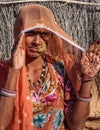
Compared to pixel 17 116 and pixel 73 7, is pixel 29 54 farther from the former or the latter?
pixel 73 7

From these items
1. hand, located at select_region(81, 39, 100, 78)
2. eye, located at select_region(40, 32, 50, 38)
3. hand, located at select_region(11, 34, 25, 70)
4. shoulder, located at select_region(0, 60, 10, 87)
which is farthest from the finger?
hand, located at select_region(81, 39, 100, 78)

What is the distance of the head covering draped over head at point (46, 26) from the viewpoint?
3.34m

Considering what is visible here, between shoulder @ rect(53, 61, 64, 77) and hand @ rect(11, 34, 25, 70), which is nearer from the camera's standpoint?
hand @ rect(11, 34, 25, 70)

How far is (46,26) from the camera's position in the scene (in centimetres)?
335

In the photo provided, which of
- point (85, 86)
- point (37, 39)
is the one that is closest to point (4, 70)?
point (37, 39)

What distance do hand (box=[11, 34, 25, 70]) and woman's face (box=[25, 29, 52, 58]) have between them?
0.08 metres

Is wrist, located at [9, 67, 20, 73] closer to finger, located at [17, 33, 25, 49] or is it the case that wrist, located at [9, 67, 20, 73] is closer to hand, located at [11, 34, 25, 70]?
hand, located at [11, 34, 25, 70]

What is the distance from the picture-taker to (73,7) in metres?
6.03

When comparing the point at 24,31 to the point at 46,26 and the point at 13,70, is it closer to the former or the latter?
the point at 46,26

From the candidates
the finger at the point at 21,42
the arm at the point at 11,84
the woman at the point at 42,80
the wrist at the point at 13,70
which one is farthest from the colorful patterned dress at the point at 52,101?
the finger at the point at 21,42

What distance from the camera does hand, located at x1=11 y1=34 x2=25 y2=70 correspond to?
10.5 ft

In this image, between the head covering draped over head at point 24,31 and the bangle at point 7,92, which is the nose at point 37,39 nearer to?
the head covering draped over head at point 24,31

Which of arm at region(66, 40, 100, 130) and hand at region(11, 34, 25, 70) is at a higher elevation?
hand at region(11, 34, 25, 70)

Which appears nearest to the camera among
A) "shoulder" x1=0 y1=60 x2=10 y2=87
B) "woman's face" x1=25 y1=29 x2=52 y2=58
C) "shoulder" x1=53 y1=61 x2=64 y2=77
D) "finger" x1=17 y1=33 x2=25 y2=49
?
"finger" x1=17 y1=33 x2=25 y2=49
